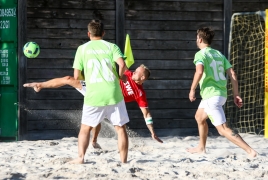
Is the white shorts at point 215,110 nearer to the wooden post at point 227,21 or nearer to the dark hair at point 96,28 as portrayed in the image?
the dark hair at point 96,28

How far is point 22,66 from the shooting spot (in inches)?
423

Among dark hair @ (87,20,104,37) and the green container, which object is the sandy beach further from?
dark hair @ (87,20,104,37)

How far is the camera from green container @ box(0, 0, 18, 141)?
10.7m

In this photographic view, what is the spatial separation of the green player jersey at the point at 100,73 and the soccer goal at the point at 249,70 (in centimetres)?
505

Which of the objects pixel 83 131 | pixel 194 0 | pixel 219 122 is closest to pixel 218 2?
pixel 194 0

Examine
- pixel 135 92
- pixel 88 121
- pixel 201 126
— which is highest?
pixel 135 92

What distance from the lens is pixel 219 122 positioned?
8141mm

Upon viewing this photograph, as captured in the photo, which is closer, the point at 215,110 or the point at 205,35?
the point at 215,110

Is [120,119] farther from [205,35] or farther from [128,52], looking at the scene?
[128,52]

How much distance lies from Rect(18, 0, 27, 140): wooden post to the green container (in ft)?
0.19

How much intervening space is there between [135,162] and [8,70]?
386cm

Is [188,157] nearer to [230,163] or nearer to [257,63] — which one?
[230,163]

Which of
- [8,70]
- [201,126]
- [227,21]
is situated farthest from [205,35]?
[8,70]

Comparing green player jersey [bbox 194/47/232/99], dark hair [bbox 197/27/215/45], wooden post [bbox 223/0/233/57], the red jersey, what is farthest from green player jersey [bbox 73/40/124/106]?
wooden post [bbox 223/0/233/57]
